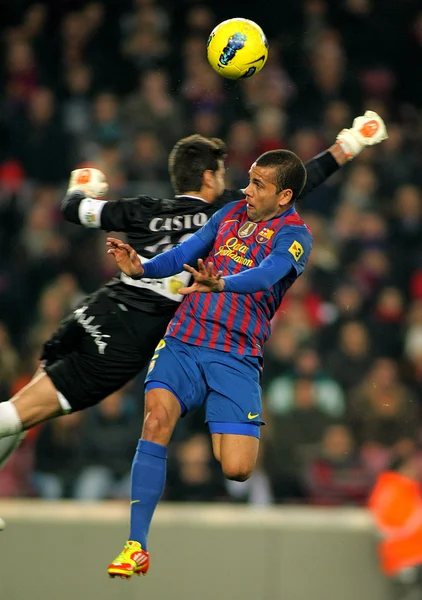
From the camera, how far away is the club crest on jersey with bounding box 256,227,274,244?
17.2 feet

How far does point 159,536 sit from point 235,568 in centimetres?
54

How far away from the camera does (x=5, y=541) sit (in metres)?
7.45

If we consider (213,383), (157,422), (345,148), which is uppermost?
(345,148)

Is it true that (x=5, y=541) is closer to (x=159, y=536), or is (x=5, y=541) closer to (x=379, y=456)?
(x=159, y=536)

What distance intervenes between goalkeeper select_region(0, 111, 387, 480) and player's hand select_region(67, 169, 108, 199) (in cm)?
9

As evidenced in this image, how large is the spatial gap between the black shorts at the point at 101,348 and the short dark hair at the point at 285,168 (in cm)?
93

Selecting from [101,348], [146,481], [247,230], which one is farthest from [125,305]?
[146,481]

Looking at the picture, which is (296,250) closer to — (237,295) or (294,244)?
(294,244)

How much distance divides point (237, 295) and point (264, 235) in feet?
1.04

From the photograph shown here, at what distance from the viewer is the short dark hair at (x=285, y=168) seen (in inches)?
207

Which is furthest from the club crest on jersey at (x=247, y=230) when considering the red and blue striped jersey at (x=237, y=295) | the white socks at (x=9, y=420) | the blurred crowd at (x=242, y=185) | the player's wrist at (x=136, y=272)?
the blurred crowd at (x=242, y=185)

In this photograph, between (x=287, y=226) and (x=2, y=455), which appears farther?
(x=2, y=455)

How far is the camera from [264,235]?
525 centimetres

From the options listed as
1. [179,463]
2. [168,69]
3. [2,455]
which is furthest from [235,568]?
[168,69]
